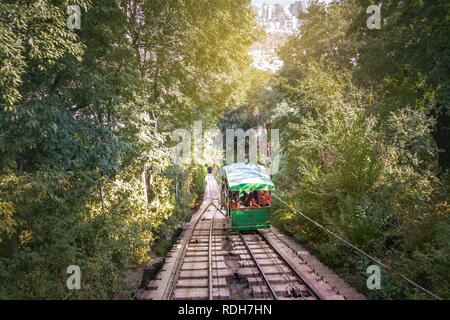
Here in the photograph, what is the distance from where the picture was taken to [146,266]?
959 cm

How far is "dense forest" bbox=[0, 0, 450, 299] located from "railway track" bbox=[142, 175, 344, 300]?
121cm

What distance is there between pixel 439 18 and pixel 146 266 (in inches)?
596

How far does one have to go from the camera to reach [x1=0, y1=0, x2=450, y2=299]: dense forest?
500 cm

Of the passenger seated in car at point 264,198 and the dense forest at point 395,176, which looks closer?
the dense forest at point 395,176

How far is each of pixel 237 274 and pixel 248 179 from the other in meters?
5.35

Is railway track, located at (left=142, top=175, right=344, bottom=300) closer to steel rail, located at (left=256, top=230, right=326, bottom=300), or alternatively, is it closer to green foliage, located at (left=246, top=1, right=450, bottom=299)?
steel rail, located at (left=256, top=230, right=326, bottom=300)

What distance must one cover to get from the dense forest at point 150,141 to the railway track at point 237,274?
1.21 meters

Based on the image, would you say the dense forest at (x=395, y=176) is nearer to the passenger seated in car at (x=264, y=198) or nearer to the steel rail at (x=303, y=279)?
the steel rail at (x=303, y=279)

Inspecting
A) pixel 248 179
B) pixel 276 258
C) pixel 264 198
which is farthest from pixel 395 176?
pixel 248 179

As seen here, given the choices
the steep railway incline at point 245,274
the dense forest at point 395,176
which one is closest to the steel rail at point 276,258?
the steep railway incline at point 245,274

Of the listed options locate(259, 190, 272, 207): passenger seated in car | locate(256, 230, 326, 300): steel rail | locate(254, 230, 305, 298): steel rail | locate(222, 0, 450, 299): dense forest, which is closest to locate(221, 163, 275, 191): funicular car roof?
locate(259, 190, 272, 207): passenger seated in car

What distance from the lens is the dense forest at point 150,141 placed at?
4996mm
